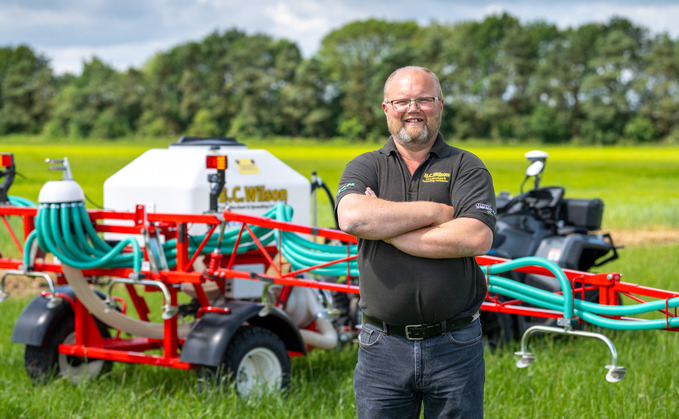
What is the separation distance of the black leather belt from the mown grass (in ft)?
6.65

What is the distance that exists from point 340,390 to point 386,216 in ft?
9.28

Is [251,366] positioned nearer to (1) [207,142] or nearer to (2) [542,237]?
(1) [207,142]

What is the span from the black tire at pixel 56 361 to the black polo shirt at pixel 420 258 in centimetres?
350

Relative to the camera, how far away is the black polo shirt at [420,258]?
3121mm

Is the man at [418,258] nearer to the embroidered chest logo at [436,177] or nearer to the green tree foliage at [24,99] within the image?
the embroidered chest logo at [436,177]

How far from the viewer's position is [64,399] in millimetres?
5422

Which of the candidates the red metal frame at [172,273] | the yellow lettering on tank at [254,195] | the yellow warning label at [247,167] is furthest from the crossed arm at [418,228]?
the yellow warning label at [247,167]

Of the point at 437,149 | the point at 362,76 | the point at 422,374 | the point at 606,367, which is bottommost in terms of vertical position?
the point at 606,367

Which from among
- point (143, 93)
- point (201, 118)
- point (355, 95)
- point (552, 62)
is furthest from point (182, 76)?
point (552, 62)

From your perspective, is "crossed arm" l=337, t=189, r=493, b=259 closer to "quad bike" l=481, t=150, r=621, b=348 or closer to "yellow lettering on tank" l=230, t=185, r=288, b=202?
"yellow lettering on tank" l=230, t=185, r=288, b=202

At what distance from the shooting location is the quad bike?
706cm

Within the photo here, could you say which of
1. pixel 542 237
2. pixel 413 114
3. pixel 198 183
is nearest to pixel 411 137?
pixel 413 114

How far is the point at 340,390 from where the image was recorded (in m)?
5.62

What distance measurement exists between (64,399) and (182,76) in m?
62.5
